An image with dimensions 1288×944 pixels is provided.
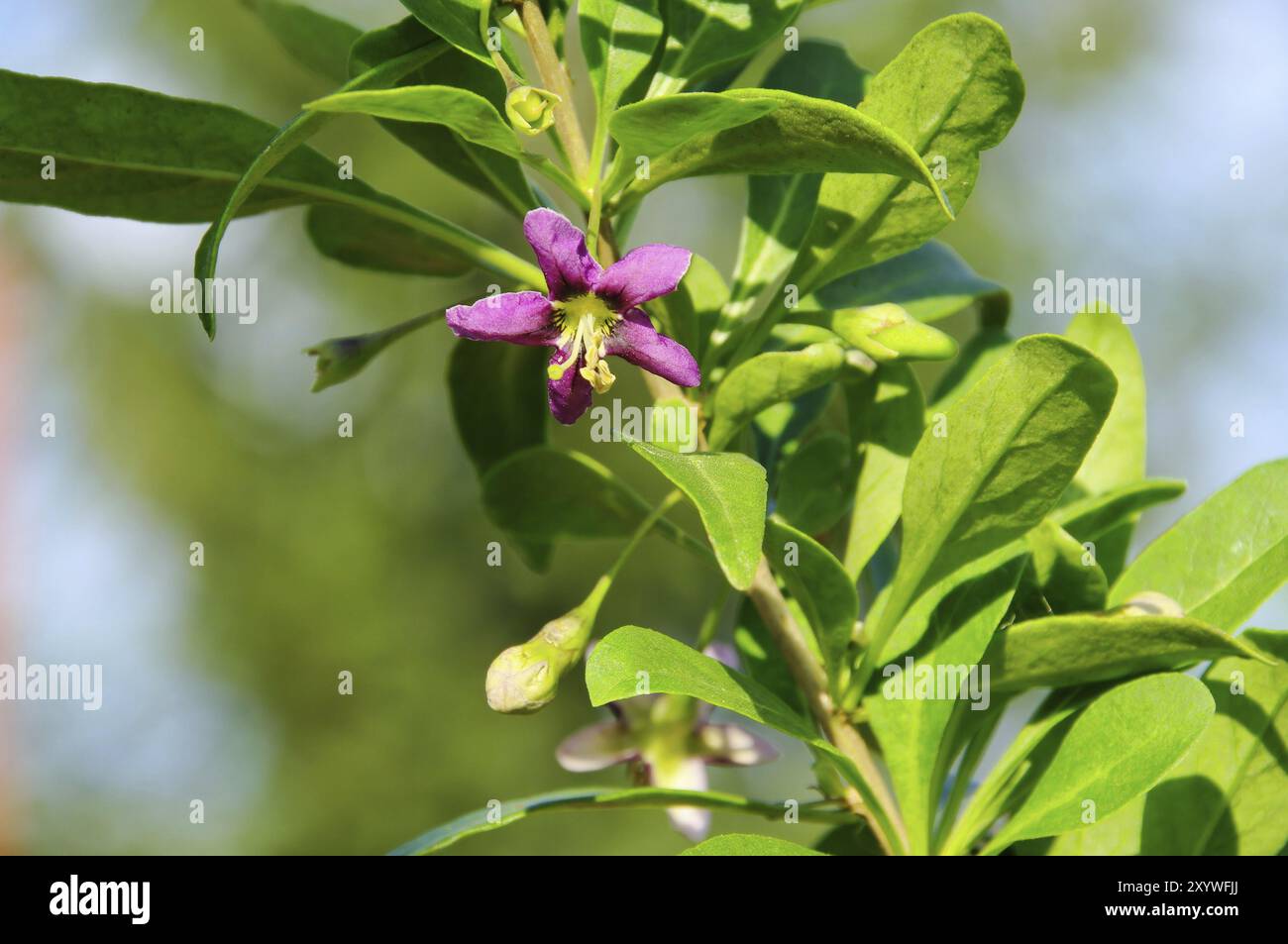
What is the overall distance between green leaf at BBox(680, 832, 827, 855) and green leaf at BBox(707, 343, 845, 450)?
0.33m

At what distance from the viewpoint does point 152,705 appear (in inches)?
469

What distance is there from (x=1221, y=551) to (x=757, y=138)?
58 centimetres

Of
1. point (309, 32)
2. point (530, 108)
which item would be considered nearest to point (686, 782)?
point (530, 108)

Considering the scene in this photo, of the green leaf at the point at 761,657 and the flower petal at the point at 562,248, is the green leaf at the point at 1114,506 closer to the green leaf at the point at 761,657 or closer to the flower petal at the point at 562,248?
the green leaf at the point at 761,657

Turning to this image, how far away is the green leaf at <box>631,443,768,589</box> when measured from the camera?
2.59 feet

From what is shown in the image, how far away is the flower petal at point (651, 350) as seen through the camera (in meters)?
0.96

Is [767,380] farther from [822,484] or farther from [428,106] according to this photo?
[428,106]

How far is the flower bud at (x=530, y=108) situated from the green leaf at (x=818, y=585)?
0.36m

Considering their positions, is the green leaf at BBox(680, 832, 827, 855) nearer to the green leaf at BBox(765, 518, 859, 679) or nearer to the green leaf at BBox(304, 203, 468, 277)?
the green leaf at BBox(765, 518, 859, 679)

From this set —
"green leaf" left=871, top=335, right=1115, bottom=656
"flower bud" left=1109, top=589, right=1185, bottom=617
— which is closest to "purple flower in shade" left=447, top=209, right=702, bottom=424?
"green leaf" left=871, top=335, right=1115, bottom=656

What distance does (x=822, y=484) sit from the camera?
117cm

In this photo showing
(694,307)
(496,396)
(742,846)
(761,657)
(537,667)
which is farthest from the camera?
(496,396)

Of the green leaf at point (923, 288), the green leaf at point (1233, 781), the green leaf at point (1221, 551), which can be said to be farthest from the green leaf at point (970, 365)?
the green leaf at point (1233, 781)

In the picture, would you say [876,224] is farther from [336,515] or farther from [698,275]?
→ [336,515]
